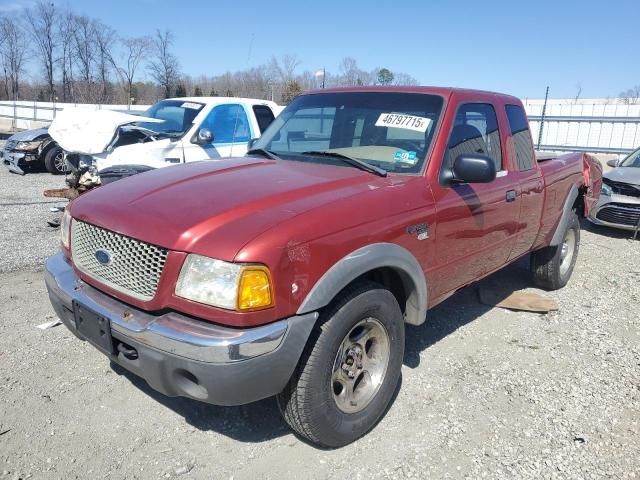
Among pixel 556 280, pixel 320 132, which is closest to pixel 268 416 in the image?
pixel 320 132

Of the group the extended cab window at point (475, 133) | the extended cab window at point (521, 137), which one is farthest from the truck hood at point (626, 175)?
the extended cab window at point (475, 133)

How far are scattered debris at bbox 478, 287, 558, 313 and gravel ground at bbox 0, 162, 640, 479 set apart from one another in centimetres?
30

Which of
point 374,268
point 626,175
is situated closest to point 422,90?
point 374,268

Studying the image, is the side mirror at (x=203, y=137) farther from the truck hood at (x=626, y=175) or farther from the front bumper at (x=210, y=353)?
the truck hood at (x=626, y=175)

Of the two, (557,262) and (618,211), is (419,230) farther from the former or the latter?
(618,211)

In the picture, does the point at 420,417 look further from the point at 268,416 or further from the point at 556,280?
the point at 556,280

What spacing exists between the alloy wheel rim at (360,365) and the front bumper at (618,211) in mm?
6320

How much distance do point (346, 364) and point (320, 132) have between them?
182 cm

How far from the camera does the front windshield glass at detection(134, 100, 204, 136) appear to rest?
7832 mm

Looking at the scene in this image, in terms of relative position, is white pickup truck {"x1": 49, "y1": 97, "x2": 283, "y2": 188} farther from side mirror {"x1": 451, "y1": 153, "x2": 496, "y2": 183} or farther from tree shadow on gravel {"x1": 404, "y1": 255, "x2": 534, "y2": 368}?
side mirror {"x1": 451, "y1": 153, "x2": 496, "y2": 183}

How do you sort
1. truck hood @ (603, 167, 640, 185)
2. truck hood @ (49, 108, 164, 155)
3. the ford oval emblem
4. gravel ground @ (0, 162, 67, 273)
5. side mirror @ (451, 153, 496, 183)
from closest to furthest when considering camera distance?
the ford oval emblem < side mirror @ (451, 153, 496, 183) < gravel ground @ (0, 162, 67, 273) < truck hood @ (49, 108, 164, 155) < truck hood @ (603, 167, 640, 185)

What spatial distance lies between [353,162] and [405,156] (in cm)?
35

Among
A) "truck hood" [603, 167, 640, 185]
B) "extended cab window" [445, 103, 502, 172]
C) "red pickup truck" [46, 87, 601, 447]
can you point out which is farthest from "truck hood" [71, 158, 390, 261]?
"truck hood" [603, 167, 640, 185]

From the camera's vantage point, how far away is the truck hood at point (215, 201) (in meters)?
2.28
